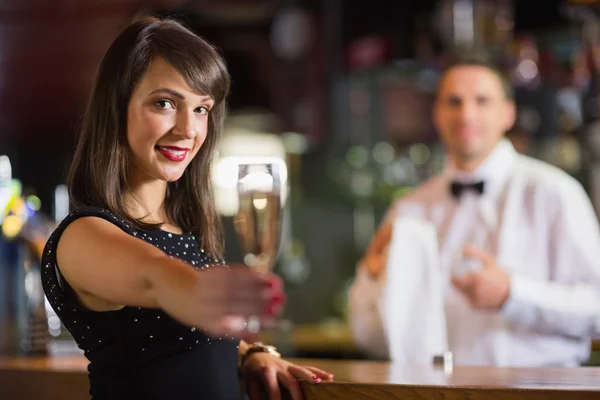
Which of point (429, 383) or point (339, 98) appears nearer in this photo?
point (429, 383)

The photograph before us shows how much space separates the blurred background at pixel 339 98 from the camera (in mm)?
4711

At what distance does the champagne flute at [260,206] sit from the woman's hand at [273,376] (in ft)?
0.96

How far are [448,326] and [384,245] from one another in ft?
1.75

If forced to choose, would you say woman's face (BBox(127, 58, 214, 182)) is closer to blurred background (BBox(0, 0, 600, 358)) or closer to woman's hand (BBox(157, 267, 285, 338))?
woman's hand (BBox(157, 267, 285, 338))

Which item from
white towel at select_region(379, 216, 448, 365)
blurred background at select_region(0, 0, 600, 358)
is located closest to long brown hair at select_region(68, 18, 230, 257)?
white towel at select_region(379, 216, 448, 365)

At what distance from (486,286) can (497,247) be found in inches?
16.4

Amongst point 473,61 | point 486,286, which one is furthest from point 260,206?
point 473,61

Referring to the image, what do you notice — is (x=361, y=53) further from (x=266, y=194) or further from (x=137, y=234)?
(x=137, y=234)

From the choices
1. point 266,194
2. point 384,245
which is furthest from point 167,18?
point 384,245

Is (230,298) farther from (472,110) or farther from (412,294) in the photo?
(472,110)

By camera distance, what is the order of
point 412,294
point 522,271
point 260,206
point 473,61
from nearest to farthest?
point 260,206
point 412,294
point 522,271
point 473,61

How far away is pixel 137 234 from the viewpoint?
137cm

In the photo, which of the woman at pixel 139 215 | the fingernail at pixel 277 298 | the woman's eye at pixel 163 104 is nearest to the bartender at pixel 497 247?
the woman at pixel 139 215

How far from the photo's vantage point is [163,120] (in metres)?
1.32
